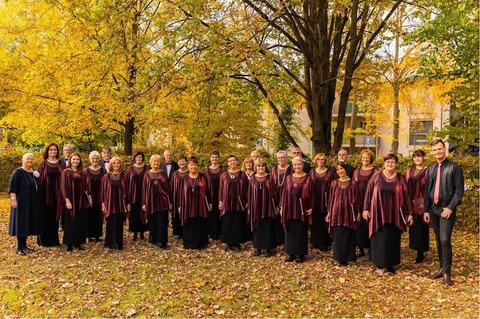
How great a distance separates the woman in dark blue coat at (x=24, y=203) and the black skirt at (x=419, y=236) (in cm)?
686

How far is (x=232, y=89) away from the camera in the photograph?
14422 mm

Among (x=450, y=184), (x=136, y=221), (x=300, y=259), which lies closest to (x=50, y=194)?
(x=136, y=221)

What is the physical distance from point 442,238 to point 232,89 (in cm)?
939

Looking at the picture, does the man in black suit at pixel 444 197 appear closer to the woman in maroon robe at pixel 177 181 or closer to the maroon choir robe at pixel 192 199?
the maroon choir robe at pixel 192 199

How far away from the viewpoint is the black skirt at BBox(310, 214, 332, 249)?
830cm

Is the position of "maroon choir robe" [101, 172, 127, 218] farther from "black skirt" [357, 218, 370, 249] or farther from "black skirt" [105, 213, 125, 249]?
"black skirt" [357, 218, 370, 249]

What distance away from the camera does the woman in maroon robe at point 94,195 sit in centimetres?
839

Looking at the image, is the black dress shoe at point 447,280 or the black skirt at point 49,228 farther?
the black skirt at point 49,228

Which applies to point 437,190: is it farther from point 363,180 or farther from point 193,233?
point 193,233

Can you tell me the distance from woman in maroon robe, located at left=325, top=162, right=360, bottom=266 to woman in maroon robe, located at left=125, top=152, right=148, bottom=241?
161 inches

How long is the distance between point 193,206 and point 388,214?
141 inches

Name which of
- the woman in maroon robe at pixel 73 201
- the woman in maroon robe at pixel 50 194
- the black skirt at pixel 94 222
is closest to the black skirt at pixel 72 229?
the woman in maroon robe at pixel 73 201

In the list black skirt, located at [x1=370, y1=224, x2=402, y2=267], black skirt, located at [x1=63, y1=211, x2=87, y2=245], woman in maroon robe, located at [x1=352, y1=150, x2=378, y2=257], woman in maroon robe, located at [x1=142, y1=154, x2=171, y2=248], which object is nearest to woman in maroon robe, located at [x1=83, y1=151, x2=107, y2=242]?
black skirt, located at [x1=63, y1=211, x2=87, y2=245]

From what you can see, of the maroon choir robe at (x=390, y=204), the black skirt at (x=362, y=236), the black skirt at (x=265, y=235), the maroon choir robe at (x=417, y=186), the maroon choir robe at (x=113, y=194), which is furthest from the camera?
the maroon choir robe at (x=113, y=194)
